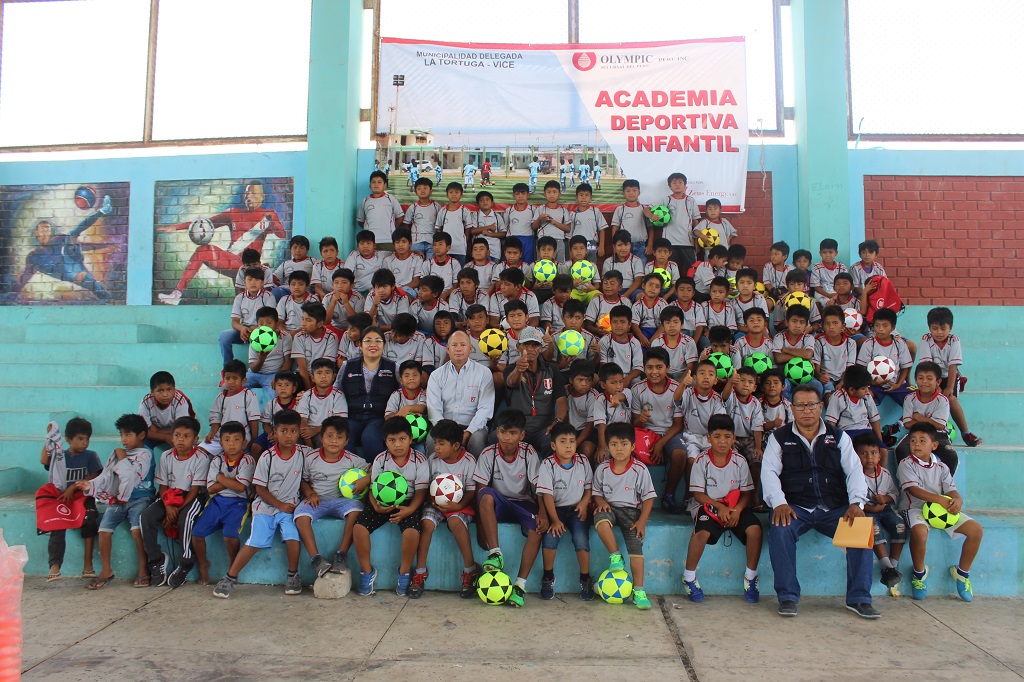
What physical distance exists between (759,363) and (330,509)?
330 centimetres

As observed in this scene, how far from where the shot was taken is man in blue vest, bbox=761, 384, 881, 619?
4.30 meters

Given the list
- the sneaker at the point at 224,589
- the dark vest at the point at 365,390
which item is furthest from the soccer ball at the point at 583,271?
the sneaker at the point at 224,589

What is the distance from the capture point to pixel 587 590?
Result: 14.8ft

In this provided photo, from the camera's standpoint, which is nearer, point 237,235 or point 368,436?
point 368,436

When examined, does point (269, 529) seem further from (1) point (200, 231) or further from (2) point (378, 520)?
(1) point (200, 231)

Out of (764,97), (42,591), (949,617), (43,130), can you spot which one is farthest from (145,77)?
(949,617)

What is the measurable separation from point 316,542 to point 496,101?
19.1ft

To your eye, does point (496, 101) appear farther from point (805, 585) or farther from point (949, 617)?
point (949, 617)

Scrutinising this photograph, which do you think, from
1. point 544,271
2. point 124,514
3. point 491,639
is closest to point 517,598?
point 491,639

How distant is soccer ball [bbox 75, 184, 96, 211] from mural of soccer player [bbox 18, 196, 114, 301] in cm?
13

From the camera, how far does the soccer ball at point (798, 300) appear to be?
6602mm

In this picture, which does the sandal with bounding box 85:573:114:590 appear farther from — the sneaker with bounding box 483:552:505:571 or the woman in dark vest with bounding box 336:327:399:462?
the sneaker with bounding box 483:552:505:571

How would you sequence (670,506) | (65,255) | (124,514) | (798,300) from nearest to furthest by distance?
(124,514), (670,506), (798,300), (65,255)

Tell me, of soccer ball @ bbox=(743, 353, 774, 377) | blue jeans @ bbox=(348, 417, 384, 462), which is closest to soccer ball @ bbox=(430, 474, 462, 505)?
blue jeans @ bbox=(348, 417, 384, 462)
